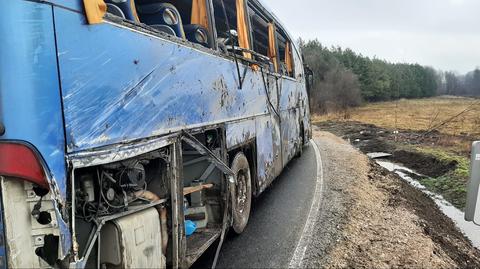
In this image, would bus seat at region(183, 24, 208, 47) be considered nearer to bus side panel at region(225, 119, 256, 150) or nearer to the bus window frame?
the bus window frame

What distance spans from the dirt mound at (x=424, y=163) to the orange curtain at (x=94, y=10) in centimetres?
1285

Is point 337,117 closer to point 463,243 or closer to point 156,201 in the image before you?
point 463,243

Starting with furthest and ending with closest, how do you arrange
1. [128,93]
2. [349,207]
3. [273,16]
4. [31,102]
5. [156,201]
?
[273,16], [349,207], [156,201], [128,93], [31,102]

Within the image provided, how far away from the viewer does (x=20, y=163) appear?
2.17 meters

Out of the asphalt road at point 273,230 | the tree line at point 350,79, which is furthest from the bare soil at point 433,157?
the tree line at point 350,79

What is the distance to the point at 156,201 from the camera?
3.12 m

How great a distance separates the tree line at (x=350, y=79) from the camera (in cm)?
5288

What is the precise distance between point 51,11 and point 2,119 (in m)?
0.62

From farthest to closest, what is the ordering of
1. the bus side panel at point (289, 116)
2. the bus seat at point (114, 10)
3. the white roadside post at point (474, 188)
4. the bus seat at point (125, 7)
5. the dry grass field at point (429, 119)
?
the dry grass field at point (429, 119) → the bus side panel at point (289, 116) → the white roadside post at point (474, 188) → the bus seat at point (125, 7) → the bus seat at point (114, 10)

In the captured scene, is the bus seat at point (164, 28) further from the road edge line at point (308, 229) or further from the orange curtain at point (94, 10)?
the road edge line at point (308, 229)

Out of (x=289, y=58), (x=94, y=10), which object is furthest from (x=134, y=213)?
(x=289, y=58)

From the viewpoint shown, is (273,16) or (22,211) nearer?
(22,211)

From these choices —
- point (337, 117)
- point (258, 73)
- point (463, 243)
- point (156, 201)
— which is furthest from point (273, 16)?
point (337, 117)

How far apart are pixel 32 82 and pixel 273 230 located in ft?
13.4
